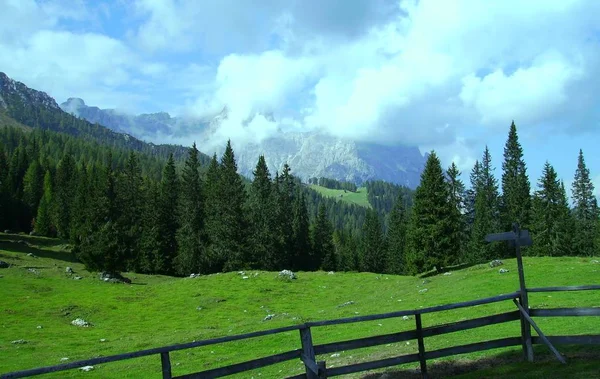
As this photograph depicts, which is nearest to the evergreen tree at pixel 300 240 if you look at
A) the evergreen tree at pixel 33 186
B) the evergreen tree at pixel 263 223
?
the evergreen tree at pixel 263 223

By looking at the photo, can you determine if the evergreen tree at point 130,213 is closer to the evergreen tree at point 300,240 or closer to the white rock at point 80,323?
the white rock at point 80,323

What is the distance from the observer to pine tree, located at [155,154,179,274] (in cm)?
9025

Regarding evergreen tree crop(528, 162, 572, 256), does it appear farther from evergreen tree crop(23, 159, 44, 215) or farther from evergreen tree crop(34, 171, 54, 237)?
evergreen tree crop(23, 159, 44, 215)

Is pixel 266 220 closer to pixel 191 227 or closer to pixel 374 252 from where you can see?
pixel 191 227

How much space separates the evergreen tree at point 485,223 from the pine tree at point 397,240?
2043 cm

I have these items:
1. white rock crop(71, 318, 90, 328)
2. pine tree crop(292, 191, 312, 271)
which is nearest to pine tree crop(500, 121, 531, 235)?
pine tree crop(292, 191, 312, 271)

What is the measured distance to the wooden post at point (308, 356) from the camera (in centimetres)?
1124

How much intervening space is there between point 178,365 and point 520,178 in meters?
94.2

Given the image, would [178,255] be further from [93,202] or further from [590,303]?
[590,303]

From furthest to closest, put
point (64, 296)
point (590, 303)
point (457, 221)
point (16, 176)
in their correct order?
point (16, 176) → point (457, 221) → point (64, 296) → point (590, 303)

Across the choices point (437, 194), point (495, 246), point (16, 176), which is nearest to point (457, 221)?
point (437, 194)

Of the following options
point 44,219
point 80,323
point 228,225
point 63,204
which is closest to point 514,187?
point 228,225

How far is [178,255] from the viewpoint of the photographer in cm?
8831

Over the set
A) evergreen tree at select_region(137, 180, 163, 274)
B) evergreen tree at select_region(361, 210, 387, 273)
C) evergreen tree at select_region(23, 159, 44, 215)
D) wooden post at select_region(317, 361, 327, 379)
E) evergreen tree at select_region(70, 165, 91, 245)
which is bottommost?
evergreen tree at select_region(361, 210, 387, 273)
